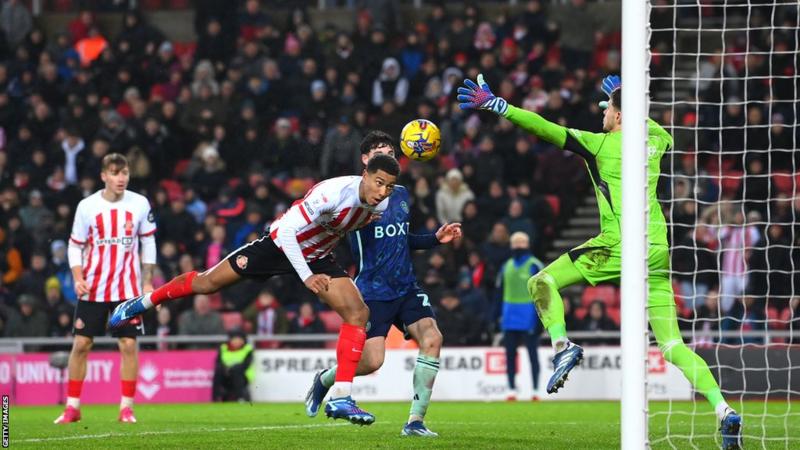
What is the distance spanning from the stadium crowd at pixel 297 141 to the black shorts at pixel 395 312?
8.88 m

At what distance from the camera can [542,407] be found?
1594 cm

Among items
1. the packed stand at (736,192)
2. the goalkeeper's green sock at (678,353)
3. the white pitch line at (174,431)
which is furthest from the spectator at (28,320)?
the goalkeeper's green sock at (678,353)

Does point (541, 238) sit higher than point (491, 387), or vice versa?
point (541, 238)

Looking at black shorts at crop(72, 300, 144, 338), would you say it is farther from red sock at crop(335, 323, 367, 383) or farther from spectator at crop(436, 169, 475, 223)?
spectator at crop(436, 169, 475, 223)

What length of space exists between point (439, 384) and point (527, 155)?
4608 mm

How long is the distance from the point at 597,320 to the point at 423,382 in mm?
9618

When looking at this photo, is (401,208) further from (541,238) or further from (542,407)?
(541,238)

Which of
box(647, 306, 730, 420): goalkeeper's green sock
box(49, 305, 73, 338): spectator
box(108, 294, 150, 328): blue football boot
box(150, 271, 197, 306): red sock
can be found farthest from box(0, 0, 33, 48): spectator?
box(647, 306, 730, 420): goalkeeper's green sock

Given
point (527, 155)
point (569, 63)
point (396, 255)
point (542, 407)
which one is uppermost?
point (569, 63)

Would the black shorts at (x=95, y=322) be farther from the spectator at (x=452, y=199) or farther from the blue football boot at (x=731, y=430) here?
the spectator at (x=452, y=199)

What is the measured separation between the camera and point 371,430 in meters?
10.4

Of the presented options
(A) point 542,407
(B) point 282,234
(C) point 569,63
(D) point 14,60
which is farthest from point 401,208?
(D) point 14,60

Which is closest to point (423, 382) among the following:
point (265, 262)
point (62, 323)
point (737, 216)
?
point (265, 262)

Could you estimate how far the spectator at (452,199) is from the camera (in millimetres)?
20688
